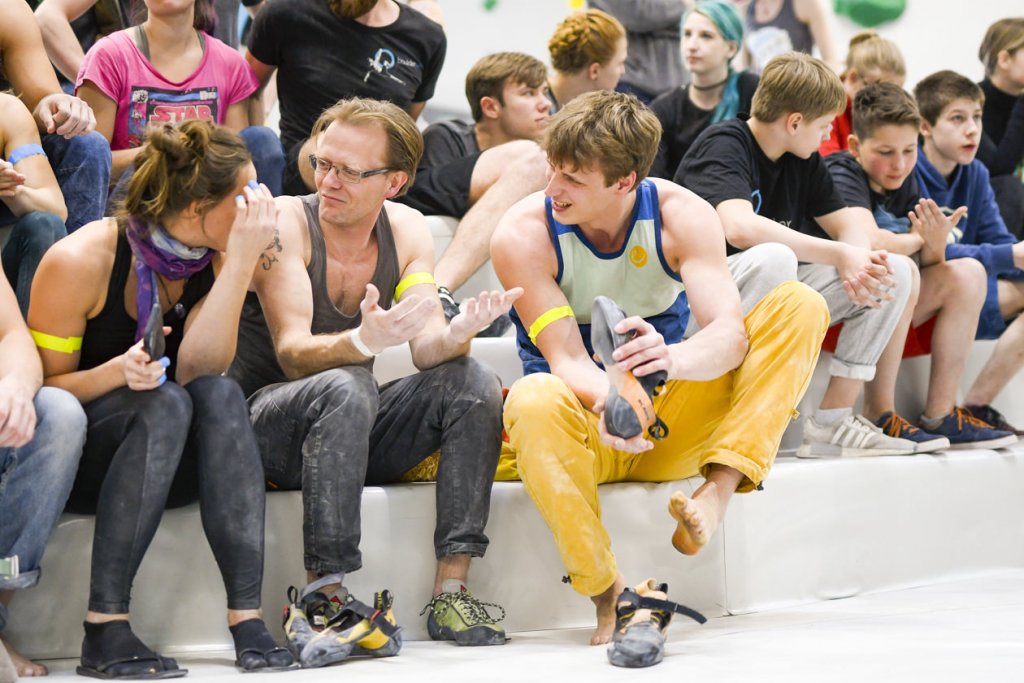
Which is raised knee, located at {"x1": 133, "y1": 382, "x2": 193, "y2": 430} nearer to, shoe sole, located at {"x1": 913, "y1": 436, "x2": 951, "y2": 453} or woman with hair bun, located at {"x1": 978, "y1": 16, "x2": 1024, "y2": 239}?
shoe sole, located at {"x1": 913, "y1": 436, "x2": 951, "y2": 453}

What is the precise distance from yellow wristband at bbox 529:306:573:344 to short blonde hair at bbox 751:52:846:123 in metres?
0.95

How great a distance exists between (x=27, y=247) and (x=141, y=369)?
63 cm

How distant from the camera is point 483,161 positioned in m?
3.10

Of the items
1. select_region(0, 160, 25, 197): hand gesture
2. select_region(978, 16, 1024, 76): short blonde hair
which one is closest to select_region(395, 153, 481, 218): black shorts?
select_region(0, 160, 25, 197): hand gesture

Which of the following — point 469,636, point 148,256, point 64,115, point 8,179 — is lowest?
point 469,636

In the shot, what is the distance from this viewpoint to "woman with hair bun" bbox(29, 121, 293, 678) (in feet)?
6.08

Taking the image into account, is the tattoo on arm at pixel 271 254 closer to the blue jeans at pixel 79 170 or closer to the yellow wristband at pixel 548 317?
the yellow wristband at pixel 548 317

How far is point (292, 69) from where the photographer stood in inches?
126

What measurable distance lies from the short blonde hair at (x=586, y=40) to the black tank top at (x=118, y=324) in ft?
5.95

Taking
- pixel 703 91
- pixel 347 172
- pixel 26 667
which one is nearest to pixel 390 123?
pixel 347 172

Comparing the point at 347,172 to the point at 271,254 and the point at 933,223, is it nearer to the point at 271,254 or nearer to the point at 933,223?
the point at 271,254

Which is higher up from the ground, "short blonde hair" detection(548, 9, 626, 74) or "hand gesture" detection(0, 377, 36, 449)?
"short blonde hair" detection(548, 9, 626, 74)

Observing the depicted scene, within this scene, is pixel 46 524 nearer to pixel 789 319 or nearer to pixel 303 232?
pixel 303 232

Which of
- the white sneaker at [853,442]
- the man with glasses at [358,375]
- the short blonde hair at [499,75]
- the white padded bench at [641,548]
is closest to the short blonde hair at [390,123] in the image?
the man with glasses at [358,375]
